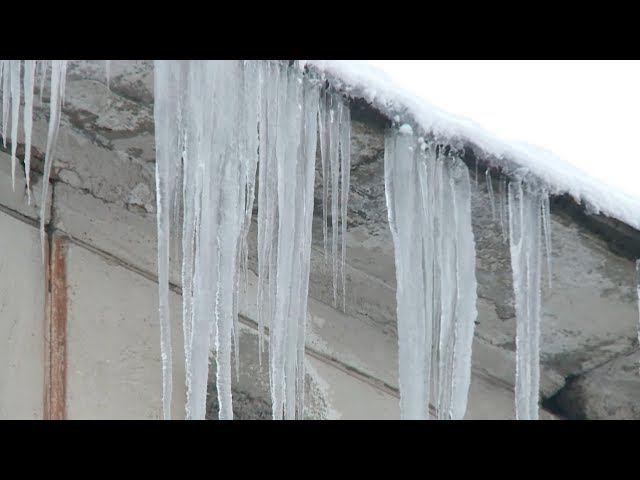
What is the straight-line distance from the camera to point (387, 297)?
2.45 meters

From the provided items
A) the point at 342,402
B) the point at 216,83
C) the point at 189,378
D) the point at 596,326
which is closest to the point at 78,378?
the point at 189,378

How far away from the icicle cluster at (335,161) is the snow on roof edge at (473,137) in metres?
0.06

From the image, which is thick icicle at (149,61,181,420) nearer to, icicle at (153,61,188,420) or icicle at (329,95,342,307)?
icicle at (153,61,188,420)

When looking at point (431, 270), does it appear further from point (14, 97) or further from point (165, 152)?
point (14, 97)

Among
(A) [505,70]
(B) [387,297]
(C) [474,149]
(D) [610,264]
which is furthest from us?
(B) [387,297]

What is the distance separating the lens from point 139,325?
250 cm

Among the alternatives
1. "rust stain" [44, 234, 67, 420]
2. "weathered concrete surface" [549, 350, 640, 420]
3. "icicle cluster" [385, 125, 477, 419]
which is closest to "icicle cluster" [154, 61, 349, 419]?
"icicle cluster" [385, 125, 477, 419]

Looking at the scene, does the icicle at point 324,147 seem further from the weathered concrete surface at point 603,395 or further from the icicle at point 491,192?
the weathered concrete surface at point 603,395

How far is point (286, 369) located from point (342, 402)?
0.50 m

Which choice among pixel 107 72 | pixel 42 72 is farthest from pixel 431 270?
pixel 42 72

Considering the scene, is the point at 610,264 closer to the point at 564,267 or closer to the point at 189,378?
the point at 564,267

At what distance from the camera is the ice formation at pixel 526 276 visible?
1.92 metres

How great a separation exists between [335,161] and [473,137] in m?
0.29

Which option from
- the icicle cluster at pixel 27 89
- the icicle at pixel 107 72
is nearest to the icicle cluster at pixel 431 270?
the icicle at pixel 107 72
